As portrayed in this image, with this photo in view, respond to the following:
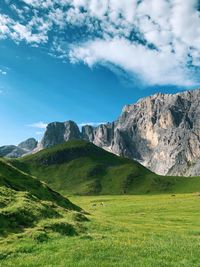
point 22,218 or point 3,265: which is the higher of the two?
point 22,218

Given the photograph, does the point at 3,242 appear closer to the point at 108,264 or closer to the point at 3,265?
the point at 3,265

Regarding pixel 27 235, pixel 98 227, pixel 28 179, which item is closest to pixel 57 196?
pixel 28 179

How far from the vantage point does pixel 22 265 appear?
79.3 ft

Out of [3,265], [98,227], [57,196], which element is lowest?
[3,265]

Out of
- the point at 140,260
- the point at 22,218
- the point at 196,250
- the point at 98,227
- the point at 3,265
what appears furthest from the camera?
the point at 98,227

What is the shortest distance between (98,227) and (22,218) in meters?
10.00

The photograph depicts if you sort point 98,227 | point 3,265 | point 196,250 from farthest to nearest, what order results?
point 98,227 < point 196,250 < point 3,265

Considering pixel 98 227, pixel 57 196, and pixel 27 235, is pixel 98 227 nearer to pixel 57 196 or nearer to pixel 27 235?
pixel 27 235

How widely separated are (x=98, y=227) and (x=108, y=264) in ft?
60.4

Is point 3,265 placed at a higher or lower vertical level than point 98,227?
lower

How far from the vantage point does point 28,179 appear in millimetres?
63625

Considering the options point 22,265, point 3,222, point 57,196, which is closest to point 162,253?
point 22,265

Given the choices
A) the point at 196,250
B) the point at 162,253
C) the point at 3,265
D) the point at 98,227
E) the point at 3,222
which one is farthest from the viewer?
the point at 98,227

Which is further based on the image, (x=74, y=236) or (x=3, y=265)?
(x=74, y=236)
